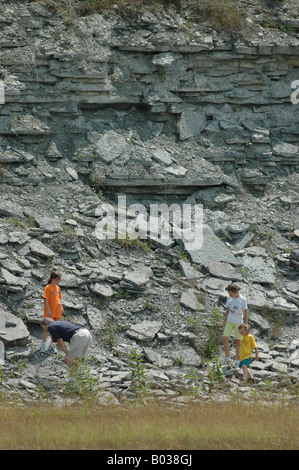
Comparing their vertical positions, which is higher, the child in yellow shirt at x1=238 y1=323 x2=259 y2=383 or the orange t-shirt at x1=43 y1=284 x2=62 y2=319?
the orange t-shirt at x1=43 y1=284 x2=62 y2=319

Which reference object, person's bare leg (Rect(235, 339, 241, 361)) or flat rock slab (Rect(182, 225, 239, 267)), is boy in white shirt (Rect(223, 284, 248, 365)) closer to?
person's bare leg (Rect(235, 339, 241, 361))

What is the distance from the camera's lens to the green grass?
8.41m

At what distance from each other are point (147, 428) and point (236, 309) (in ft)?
13.6

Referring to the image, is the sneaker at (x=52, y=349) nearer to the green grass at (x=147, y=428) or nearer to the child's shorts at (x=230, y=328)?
the green grass at (x=147, y=428)

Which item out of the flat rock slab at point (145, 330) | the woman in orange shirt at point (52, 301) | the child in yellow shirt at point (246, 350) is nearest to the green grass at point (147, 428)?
the child in yellow shirt at point (246, 350)

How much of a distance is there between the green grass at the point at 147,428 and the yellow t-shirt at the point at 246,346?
181 centimetres

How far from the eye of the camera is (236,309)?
12375 millimetres

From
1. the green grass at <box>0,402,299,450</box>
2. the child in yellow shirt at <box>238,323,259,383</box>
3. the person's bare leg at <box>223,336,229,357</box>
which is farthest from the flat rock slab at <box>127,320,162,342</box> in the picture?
the green grass at <box>0,402,299,450</box>

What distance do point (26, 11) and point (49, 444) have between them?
11.9m

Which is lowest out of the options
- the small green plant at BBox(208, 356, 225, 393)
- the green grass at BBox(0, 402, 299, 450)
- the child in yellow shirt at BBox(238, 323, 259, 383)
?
the green grass at BBox(0, 402, 299, 450)

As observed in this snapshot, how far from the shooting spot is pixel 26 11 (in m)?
16.9

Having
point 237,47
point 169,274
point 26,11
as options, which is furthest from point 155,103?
point 169,274

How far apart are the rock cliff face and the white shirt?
3.09ft

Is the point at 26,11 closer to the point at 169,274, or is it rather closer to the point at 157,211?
the point at 157,211
